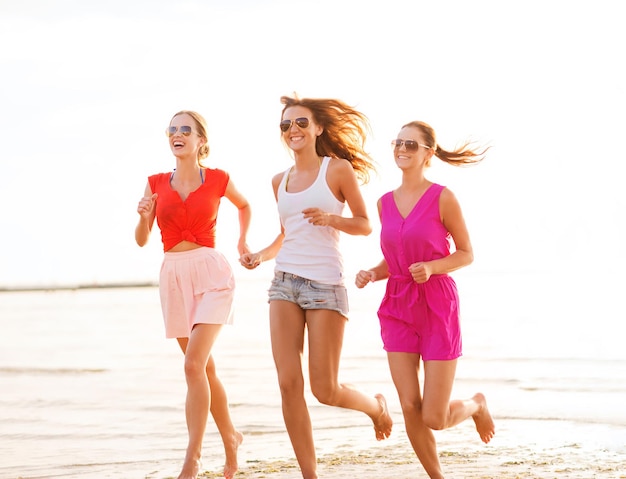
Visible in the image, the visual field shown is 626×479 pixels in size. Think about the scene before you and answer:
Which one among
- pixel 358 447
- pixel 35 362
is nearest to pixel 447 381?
pixel 358 447

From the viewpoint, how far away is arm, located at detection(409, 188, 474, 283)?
5.59 metres

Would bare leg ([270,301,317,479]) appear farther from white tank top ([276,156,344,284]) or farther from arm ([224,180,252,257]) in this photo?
arm ([224,180,252,257])

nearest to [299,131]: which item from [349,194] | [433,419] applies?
[349,194]

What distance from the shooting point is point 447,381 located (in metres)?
5.66

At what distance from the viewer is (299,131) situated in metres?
6.23

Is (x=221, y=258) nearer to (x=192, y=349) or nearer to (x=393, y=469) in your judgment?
(x=192, y=349)

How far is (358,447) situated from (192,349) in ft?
9.23

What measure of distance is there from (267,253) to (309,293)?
487 millimetres

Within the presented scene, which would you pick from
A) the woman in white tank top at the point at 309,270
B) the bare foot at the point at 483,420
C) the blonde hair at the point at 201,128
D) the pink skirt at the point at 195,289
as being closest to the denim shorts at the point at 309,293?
the woman in white tank top at the point at 309,270

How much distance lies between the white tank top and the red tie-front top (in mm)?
728

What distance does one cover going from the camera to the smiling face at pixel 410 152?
5898 millimetres

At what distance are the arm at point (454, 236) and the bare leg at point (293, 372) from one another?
978 millimetres

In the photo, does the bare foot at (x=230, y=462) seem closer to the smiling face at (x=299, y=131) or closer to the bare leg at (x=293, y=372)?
the bare leg at (x=293, y=372)

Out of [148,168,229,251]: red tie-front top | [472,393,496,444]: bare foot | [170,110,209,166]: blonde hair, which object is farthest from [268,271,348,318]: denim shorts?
[170,110,209,166]: blonde hair
